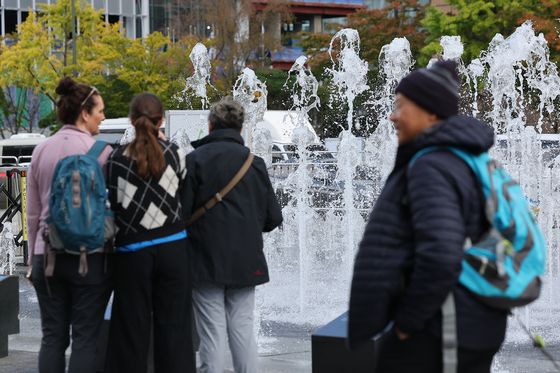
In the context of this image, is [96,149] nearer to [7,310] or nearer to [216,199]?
[216,199]

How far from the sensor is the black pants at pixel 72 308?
16.1 ft

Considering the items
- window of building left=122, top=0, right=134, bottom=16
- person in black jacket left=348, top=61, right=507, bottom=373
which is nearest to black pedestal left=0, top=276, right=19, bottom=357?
person in black jacket left=348, top=61, right=507, bottom=373

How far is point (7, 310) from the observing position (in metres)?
7.11

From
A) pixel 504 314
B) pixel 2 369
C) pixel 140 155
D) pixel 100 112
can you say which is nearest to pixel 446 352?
pixel 504 314

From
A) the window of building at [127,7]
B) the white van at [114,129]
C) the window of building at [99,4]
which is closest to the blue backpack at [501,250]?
the white van at [114,129]

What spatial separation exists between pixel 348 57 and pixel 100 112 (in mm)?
8845

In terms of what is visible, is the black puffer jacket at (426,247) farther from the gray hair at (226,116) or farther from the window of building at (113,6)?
the window of building at (113,6)

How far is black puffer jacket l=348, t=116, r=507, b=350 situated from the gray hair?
235 cm

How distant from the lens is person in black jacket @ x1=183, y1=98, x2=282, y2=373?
17.3 ft

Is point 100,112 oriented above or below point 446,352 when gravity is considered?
above

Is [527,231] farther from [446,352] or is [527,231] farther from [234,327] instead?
[234,327]

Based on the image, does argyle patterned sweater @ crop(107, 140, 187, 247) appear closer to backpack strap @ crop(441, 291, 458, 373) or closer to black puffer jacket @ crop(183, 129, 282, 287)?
black puffer jacket @ crop(183, 129, 282, 287)

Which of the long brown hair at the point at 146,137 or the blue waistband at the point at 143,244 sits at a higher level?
the long brown hair at the point at 146,137

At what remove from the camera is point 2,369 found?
6.69 metres
